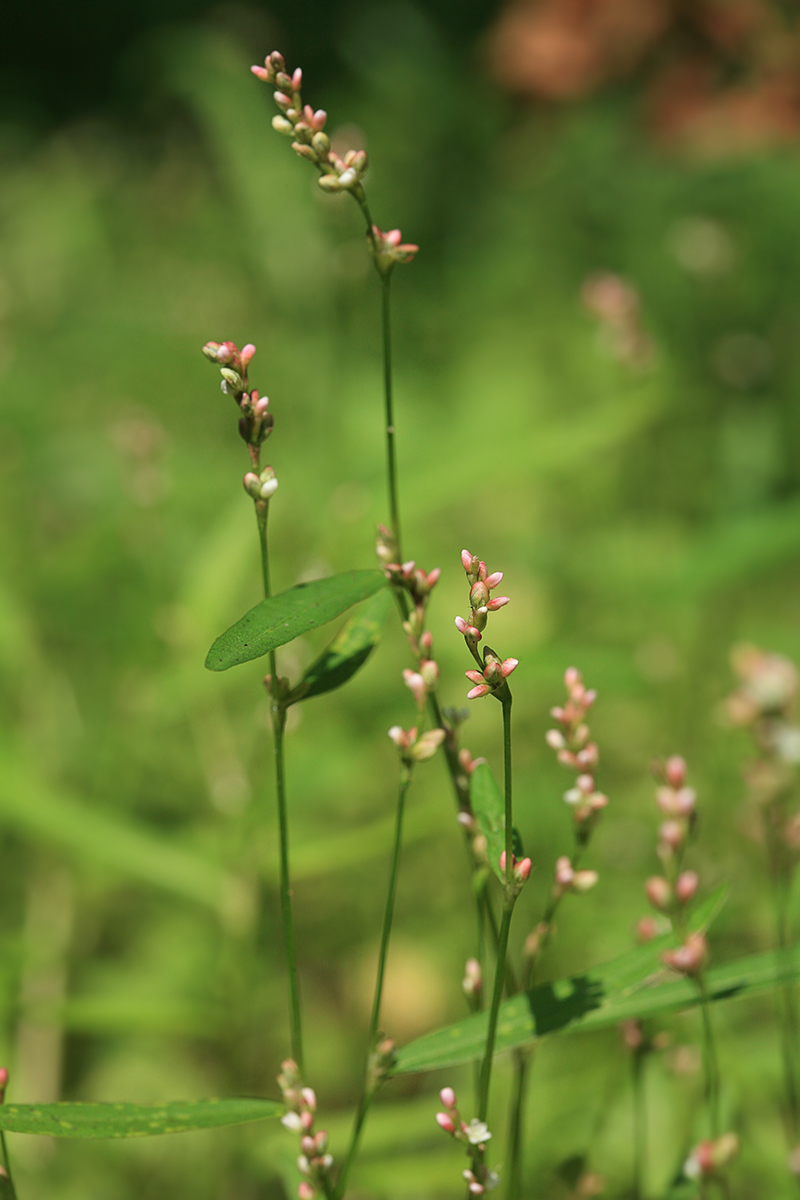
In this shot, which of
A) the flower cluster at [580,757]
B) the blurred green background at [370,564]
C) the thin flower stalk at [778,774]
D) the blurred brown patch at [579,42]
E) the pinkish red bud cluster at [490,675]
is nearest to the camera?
the pinkish red bud cluster at [490,675]

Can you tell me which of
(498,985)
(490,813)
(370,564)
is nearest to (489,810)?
(490,813)

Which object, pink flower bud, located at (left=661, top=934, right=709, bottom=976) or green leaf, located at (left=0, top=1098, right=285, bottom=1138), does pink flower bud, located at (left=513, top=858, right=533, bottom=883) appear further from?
green leaf, located at (left=0, top=1098, right=285, bottom=1138)

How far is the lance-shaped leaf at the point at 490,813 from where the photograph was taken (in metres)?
0.62

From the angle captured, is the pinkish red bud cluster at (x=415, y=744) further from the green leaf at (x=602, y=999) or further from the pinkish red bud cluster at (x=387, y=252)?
the pinkish red bud cluster at (x=387, y=252)

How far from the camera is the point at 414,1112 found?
1059mm

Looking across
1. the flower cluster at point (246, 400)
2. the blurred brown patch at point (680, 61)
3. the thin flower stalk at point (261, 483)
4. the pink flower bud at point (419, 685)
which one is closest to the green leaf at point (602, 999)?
the thin flower stalk at point (261, 483)

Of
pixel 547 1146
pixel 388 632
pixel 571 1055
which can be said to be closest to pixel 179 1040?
pixel 571 1055

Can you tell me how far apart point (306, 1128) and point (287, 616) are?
334mm

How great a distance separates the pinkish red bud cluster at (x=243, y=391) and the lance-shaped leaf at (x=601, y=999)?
386 mm

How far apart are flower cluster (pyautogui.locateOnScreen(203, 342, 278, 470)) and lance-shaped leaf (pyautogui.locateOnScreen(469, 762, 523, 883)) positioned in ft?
0.78

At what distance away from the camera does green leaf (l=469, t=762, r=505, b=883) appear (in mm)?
623

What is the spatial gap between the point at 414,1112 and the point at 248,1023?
0.71 feet

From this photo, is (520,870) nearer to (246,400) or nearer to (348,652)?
(348,652)

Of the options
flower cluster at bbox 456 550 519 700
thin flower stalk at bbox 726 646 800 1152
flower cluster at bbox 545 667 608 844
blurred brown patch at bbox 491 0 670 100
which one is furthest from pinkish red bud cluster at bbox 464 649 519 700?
blurred brown patch at bbox 491 0 670 100
